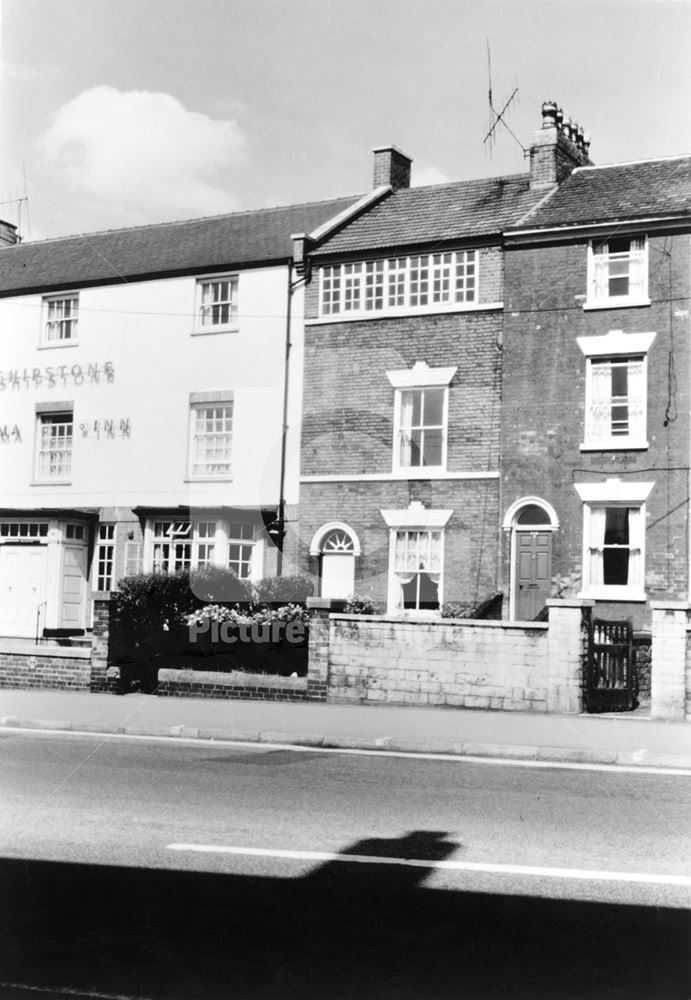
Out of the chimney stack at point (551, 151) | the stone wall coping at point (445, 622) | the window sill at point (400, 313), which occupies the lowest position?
the stone wall coping at point (445, 622)

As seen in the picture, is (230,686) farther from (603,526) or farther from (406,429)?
(406,429)

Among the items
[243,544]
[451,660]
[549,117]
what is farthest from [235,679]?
[549,117]

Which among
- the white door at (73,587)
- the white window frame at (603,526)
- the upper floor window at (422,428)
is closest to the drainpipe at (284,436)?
the upper floor window at (422,428)

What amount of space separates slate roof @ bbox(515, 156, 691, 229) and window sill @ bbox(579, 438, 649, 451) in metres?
4.48

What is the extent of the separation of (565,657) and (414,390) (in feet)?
34.0

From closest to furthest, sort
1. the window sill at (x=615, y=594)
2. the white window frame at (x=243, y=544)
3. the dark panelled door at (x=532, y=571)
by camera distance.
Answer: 1. the window sill at (x=615, y=594)
2. the dark panelled door at (x=532, y=571)
3. the white window frame at (x=243, y=544)

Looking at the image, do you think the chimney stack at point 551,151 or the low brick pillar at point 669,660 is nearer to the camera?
the low brick pillar at point 669,660

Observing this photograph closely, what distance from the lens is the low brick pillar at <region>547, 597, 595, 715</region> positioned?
14.0 meters

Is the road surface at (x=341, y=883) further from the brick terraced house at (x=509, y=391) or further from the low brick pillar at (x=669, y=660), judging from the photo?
the brick terraced house at (x=509, y=391)

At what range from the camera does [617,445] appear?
2106 centimetres

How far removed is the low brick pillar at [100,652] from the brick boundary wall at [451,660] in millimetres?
3471

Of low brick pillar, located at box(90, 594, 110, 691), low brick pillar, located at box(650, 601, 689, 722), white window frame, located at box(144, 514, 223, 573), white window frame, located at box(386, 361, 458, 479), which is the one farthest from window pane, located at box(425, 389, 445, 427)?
low brick pillar, located at box(650, 601, 689, 722)

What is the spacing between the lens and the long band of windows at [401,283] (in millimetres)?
23047

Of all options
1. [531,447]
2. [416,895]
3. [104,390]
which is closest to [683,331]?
[531,447]
